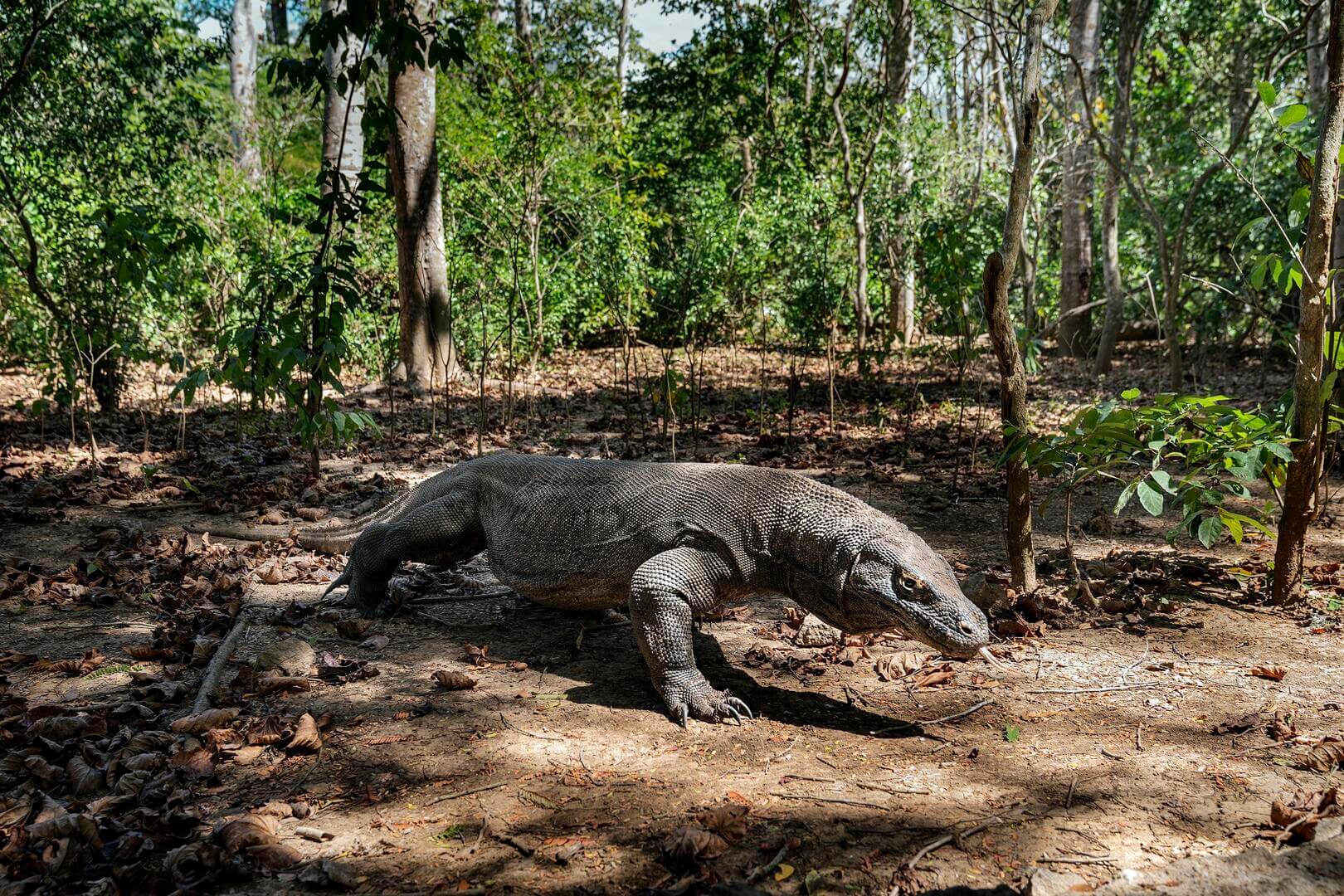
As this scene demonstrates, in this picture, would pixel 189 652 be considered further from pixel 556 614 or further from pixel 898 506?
pixel 898 506

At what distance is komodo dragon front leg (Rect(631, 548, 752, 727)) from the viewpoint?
3.69 metres

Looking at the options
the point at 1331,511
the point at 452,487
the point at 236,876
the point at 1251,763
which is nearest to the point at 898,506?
the point at 1331,511

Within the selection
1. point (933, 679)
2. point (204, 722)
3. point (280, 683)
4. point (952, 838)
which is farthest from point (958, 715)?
point (204, 722)

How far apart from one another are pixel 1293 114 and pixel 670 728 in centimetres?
353

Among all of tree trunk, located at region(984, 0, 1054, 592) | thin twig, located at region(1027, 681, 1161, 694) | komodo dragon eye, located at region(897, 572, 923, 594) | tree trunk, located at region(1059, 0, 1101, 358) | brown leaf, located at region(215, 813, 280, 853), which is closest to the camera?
brown leaf, located at region(215, 813, 280, 853)

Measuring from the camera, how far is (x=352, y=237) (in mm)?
13562

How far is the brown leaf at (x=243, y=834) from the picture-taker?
2.69 meters

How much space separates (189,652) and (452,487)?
1464 millimetres

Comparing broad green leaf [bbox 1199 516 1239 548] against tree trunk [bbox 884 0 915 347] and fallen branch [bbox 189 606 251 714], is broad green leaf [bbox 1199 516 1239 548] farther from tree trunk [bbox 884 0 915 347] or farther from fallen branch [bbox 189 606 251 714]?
tree trunk [bbox 884 0 915 347]

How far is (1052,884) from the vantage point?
2.34 metres

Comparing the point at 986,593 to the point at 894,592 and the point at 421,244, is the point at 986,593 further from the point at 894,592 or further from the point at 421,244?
the point at 421,244

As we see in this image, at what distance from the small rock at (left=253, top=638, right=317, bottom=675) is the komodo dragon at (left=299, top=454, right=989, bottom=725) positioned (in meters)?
0.75

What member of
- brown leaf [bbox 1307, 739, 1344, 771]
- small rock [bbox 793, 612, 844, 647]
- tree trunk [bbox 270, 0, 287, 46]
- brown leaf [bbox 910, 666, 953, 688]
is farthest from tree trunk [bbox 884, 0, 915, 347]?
tree trunk [bbox 270, 0, 287, 46]

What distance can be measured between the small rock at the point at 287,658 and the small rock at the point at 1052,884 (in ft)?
9.79
